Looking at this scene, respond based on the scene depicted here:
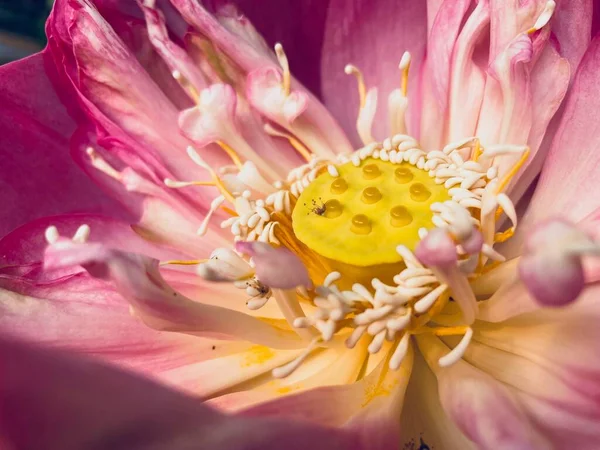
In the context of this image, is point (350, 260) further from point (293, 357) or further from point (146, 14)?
point (146, 14)

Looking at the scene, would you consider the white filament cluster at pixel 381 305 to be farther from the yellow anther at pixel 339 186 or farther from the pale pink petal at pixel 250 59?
the pale pink petal at pixel 250 59

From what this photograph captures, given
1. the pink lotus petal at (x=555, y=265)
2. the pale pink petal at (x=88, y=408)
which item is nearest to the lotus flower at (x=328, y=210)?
the pink lotus petal at (x=555, y=265)

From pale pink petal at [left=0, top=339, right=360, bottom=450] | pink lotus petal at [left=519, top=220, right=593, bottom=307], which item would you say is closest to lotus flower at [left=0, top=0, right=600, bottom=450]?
pink lotus petal at [left=519, top=220, right=593, bottom=307]

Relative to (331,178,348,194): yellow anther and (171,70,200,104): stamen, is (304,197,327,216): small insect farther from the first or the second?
(171,70,200,104): stamen

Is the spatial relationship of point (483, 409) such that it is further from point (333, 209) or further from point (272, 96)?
point (272, 96)

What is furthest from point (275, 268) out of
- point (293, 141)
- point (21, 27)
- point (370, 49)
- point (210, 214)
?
point (21, 27)

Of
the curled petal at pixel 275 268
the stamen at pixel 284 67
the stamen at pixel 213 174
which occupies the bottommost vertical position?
the stamen at pixel 213 174
